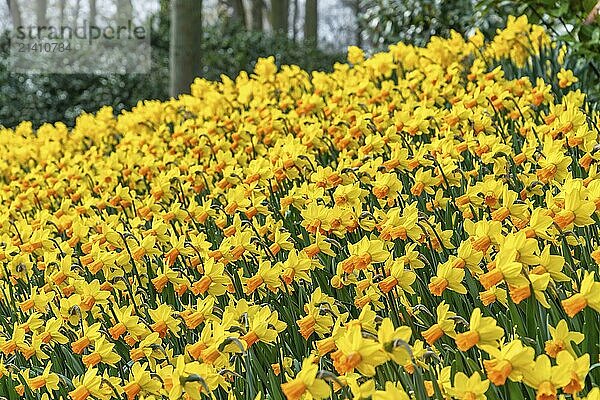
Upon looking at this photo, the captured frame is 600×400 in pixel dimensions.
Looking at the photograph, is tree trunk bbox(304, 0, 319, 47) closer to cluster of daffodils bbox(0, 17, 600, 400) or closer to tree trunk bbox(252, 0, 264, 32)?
Result: tree trunk bbox(252, 0, 264, 32)

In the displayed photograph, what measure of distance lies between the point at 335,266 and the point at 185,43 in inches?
195

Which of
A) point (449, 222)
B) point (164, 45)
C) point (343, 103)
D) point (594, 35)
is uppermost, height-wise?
point (164, 45)

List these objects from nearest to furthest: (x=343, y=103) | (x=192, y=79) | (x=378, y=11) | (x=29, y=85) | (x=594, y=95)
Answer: (x=594, y=95)
(x=343, y=103)
(x=192, y=79)
(x=378, y=11)
(x=29, y=85)

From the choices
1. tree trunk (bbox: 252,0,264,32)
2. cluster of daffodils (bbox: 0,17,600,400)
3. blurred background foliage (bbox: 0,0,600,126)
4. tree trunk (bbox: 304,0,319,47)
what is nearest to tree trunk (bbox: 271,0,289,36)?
tree trunk (bbox: 252,0,264,32)

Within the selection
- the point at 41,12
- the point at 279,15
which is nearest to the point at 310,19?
the point at 279,15

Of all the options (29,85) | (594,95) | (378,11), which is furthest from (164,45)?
(594,95)

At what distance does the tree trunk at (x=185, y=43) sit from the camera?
22.5ft

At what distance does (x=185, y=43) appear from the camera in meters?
7.02

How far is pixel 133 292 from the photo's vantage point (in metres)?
2.57

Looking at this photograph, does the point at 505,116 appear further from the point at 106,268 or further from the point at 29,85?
the point at 29,85

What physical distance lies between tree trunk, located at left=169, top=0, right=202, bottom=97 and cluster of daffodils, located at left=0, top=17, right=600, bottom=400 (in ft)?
8.06

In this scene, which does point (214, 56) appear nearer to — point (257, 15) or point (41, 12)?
point (257, 15)

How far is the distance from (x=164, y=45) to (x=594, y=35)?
8252mm

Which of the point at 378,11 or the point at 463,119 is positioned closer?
the point at 463,119
